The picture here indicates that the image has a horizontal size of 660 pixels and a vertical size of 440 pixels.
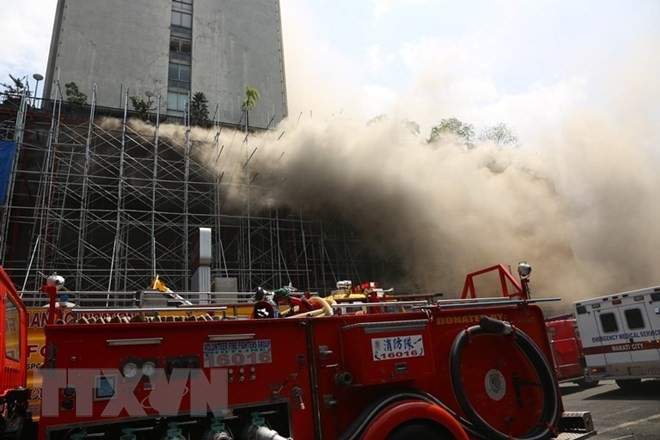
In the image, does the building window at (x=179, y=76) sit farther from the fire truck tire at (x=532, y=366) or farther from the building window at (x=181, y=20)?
the fire truck tire at (x=532, y=366)

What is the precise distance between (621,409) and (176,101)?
26.1m

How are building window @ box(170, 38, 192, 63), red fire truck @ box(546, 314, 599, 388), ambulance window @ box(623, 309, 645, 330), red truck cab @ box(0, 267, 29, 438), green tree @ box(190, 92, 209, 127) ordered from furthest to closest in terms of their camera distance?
building window @ box(170, 38, 192, 63) < green tree @ box(190, 92, 209, 127) < red fire truck @ box(546, 314, 599, 388) < ambulance window @ box(623, 309, 645, 330) < red truck cab @ box(0, 267, 29, 438)

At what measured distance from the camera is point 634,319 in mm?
10836

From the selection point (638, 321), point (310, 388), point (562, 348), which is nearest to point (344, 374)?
point (310, 388)

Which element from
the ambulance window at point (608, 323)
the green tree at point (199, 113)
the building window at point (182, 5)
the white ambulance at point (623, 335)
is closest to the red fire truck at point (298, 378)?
the white ambulance at point (623, 335)

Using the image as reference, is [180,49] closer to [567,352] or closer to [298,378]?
[567,352]

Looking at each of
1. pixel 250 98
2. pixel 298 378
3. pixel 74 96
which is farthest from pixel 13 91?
pixel 298 378

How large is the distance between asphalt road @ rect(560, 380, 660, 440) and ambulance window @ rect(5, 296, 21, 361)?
7861 mm

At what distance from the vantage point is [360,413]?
13.0 feet

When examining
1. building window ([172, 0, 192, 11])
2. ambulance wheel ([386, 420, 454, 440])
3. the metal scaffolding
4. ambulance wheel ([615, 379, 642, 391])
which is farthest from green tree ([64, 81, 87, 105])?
ambulance wheel ([615, 379, 642, 391])

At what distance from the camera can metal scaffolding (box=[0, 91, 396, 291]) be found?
17.3 metres

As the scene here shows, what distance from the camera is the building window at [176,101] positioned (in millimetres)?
26844

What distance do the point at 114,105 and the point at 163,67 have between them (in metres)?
4.15

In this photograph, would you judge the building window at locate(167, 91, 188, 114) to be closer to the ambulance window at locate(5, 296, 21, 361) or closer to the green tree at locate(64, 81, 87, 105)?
the green tree at locate(64, 81, 87, 105)
